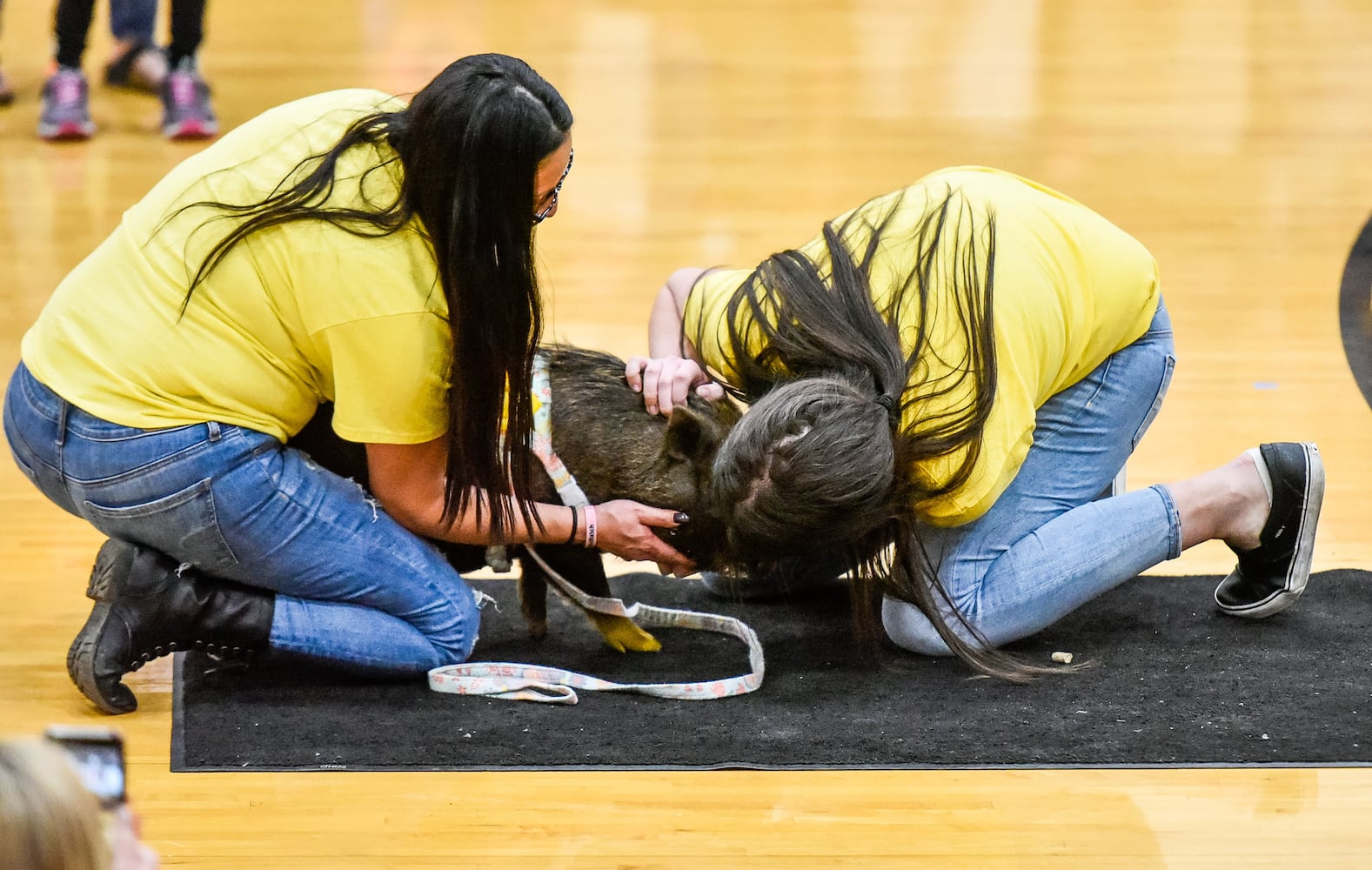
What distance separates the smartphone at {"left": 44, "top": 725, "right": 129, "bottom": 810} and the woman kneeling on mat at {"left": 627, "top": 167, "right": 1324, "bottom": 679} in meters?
1.12

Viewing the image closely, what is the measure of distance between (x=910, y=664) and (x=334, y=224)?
121 cm

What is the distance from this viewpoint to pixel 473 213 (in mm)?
2141

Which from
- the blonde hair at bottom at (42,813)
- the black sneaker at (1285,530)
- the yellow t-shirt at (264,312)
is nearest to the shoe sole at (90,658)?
the yellow t-shirt at (264,312)

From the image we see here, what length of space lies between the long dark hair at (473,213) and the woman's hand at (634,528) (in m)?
0.23

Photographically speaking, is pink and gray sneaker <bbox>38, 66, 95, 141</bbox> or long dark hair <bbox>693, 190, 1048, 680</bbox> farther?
pink and gray sneaker <bbox>38, 66, 95, 141</bbox>

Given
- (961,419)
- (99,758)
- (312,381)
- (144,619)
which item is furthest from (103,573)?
(961,419)

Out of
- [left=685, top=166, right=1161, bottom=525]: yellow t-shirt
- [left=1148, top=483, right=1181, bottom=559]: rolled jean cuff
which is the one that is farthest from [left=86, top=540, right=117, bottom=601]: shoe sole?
[left=1148, top=483, right=1181, bottom=559]: rolled jean cuff

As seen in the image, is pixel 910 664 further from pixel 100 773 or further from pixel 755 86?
pixel 755 86

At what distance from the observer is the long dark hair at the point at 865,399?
2.30 meters

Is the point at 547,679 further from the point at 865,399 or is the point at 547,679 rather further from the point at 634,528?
the point at 865,399

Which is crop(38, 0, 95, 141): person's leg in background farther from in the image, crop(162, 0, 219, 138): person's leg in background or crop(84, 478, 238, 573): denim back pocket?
crop(84, 478, 238, 573): denim back pocket

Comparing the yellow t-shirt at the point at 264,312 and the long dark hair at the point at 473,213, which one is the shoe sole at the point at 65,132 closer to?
the yellow t-shirt at the point at 264,312

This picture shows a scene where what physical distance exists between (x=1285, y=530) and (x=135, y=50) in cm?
476

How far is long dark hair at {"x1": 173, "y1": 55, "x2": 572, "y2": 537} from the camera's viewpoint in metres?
2.10
